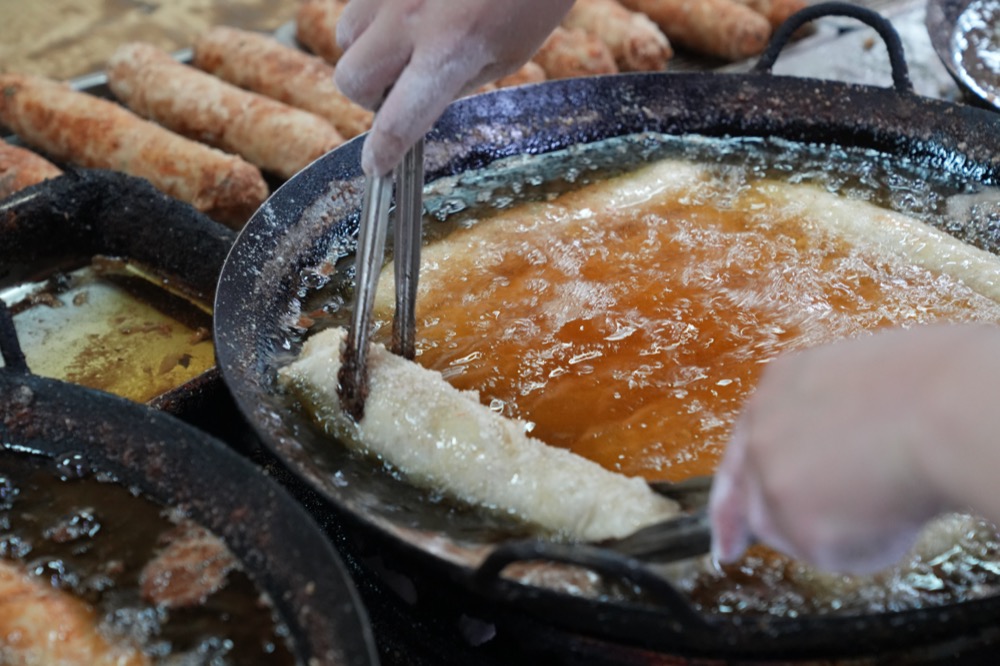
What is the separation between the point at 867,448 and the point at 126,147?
3136 millimetres

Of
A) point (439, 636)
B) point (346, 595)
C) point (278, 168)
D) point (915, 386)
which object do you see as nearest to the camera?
point (915, 386)

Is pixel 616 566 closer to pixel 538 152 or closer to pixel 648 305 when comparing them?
pixel 648 305

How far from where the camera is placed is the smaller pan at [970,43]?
3.51 m

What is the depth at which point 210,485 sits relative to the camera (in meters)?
1.47

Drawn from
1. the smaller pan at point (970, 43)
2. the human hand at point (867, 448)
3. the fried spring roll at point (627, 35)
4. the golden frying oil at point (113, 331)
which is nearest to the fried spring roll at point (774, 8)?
the fried spring roll at point (627, 35)

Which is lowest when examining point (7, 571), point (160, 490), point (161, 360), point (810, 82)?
point (161, 360)

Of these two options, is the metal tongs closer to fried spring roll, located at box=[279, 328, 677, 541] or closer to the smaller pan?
fried spring roll, located at box=[279, 328, 677, 541]

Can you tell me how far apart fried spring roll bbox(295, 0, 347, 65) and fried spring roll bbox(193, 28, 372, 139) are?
168 millimetres

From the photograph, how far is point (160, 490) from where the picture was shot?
153 centimetres

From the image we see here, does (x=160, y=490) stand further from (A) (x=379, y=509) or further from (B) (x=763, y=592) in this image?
(B) (x=763, y=592)

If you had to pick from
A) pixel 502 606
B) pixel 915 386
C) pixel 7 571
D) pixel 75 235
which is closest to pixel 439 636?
pixel 502 606

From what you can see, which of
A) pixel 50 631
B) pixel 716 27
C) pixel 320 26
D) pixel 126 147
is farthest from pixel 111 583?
pixel 716 27

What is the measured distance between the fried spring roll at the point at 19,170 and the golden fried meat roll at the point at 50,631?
6.69ft

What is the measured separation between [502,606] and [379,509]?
0.29 m
